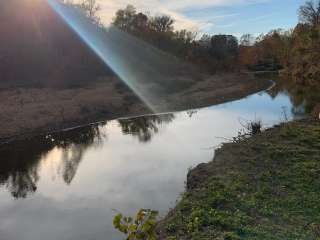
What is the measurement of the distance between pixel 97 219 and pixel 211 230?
5699 millimetres

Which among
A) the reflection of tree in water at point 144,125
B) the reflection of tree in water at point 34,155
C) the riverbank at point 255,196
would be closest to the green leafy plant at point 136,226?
the riverbank at point 255,196

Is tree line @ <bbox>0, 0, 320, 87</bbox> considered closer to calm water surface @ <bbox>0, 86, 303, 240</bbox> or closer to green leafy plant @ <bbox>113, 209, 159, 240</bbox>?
calm water surface @ <bbox>0, 86, 303, 240</bbox>

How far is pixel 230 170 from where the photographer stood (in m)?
15.4

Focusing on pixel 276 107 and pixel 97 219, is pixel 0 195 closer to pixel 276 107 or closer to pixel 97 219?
pixel 97 219

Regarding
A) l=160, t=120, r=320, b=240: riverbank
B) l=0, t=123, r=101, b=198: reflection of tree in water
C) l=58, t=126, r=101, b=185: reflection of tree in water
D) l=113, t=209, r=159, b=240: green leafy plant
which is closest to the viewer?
l=113, t=209, r=159, b=240: green leafy plant

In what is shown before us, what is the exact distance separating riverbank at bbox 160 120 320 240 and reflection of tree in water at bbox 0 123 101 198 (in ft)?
29.0

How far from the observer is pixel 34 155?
1032 inches

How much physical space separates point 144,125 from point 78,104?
34.2 ft

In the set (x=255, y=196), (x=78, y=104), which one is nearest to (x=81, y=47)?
(x=78, y=104)

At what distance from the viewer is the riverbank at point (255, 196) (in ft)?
32.8

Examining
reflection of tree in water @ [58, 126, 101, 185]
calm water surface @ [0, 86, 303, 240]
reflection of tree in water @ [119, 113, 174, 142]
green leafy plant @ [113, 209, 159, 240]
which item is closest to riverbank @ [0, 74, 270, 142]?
reflection of tree in water @ [119, 113, 174, 142]

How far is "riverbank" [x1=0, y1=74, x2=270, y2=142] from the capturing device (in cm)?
3525

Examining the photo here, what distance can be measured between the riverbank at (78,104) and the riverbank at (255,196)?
22459 mm

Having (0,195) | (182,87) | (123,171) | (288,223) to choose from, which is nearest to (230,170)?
(288,223)
